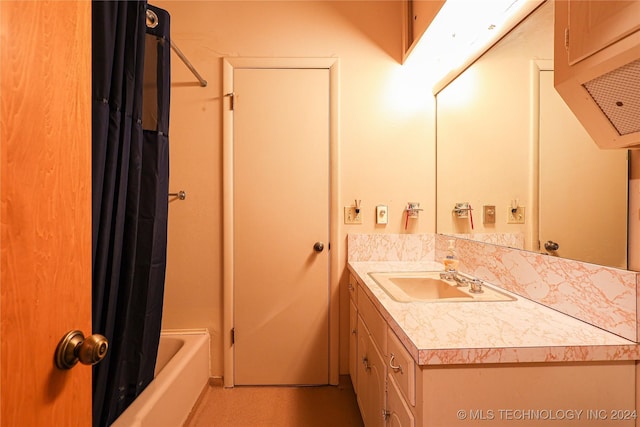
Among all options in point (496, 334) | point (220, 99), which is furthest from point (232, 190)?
point (496, 334)

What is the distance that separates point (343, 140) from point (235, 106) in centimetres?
74

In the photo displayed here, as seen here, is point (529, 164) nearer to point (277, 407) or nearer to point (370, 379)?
point (370, 379)

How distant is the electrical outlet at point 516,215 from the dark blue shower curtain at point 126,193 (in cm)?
153

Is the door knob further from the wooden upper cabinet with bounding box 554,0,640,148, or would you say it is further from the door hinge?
the door hinge

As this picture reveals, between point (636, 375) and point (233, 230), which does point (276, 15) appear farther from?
point (636, 375)

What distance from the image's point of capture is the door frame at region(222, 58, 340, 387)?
5.99 ft

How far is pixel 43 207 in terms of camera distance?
473 mm

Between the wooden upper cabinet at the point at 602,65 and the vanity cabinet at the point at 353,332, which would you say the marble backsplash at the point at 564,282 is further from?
the vanity cabinet at the point at 353,332

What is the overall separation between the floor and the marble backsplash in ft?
3.51

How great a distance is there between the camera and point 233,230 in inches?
72.4

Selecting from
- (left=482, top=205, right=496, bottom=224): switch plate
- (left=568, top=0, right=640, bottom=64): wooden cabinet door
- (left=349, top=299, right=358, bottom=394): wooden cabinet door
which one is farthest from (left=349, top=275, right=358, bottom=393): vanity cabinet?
(left=568, top=0, right=640, bottom=64): wooden cabinet door

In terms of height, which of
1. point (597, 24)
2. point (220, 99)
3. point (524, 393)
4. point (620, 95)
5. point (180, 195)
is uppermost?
point (220, 99)

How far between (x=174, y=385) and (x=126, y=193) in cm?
96

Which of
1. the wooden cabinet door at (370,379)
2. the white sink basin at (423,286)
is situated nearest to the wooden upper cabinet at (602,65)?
the white sink basin at (423,286)
